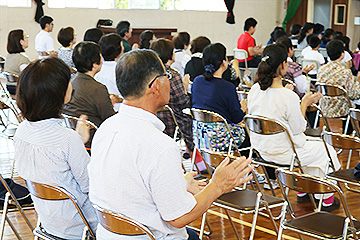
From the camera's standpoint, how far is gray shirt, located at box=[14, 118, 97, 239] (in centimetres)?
282

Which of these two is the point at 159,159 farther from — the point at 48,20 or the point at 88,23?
the point at 88,23

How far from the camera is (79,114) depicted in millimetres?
4398

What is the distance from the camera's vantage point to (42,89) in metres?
2.79

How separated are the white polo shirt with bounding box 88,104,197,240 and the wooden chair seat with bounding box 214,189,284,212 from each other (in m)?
0.94

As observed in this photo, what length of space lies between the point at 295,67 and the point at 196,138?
7.39 feet

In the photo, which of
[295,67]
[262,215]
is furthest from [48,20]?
[262,215]

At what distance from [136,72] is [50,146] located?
0.73 metres

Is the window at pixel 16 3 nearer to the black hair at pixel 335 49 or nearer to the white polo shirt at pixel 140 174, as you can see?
the black hair at pixel 335 49

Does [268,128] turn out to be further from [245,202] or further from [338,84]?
[338,84]

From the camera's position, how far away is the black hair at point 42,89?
2.79 metres

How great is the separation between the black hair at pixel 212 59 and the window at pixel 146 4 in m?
9.78

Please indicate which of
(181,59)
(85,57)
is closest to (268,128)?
(85,57)

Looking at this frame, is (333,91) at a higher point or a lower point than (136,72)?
lower

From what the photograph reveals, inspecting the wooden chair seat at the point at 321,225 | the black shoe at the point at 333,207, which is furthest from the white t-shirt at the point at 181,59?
the wooden chair seat at the point at 321,225
